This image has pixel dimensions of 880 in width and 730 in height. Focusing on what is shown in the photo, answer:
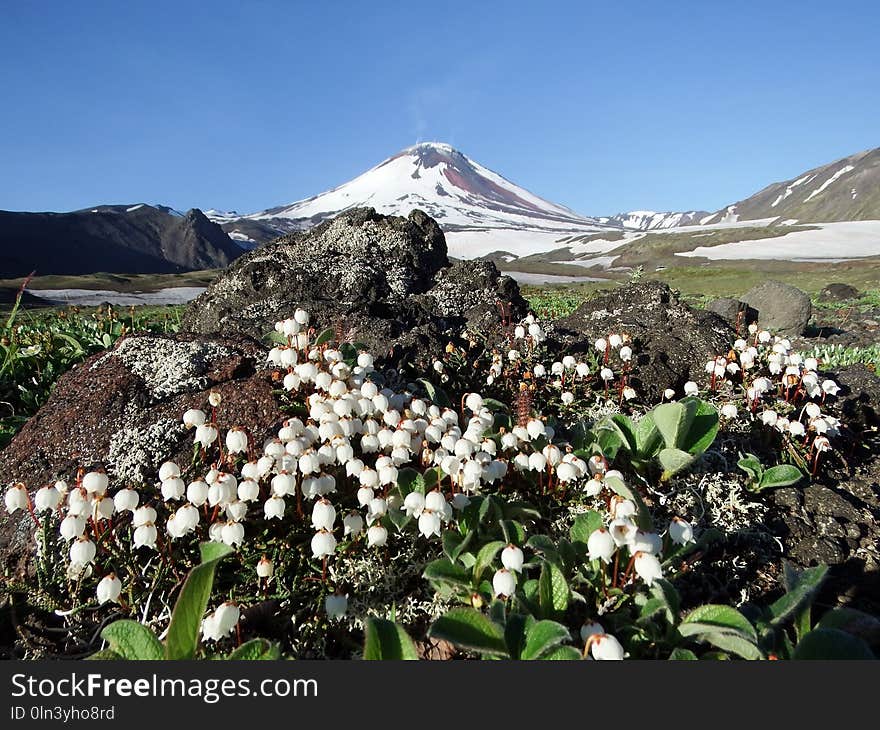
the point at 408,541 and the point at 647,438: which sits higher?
the point at 647,438

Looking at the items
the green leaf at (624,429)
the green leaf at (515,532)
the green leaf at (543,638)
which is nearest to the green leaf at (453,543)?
the green leaf at (515,532)

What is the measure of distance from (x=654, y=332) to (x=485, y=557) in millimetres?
3386

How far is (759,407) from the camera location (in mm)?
3762

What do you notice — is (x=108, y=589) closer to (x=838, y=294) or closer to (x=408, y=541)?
(x=408, y=541)

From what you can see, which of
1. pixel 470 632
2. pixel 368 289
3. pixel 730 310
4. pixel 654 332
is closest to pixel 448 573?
pixel 470 632

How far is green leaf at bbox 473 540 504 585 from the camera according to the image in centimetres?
199

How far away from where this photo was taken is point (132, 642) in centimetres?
169

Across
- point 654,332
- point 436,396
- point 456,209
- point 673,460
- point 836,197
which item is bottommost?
point 673,460

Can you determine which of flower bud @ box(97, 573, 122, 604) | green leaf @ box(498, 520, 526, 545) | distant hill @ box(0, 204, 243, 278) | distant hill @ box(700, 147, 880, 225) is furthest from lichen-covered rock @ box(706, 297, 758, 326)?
distant hill @ box(700, 147, 880, 225)

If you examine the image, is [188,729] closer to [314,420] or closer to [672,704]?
[672,704]

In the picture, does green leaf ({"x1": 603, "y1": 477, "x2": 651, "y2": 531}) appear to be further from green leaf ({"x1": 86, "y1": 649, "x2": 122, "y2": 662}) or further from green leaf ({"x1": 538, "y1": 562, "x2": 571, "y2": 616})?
→ green leaf ({"x1": 86, "y1": 649, "x2": 122, "y2": 662})

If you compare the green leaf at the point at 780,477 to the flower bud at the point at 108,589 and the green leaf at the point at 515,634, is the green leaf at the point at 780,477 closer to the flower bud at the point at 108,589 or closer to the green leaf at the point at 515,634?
the green leaf at the point at 515,634

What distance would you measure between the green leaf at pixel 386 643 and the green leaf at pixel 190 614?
522 millimetres

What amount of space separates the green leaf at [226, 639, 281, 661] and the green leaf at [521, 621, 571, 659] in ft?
2.43
